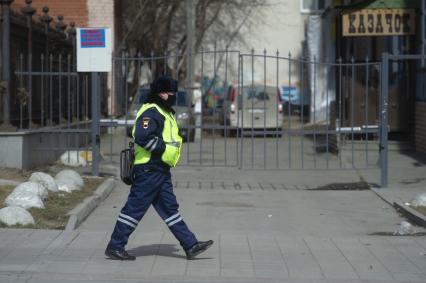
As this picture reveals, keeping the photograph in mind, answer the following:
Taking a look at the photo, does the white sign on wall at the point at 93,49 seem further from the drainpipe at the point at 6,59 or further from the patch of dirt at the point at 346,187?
the patch of dirt at the point at 346,187

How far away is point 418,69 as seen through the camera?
20.7 metres

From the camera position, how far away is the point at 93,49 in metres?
15.2

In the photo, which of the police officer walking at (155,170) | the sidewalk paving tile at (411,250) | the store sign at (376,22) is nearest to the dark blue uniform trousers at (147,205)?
the police officer walking at (155,170)

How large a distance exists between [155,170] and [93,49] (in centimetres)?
714

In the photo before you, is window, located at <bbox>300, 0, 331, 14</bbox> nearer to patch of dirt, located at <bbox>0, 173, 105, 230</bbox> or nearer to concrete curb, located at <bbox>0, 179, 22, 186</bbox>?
patch of dirt, located at <bbox>0, 173, 105, 230</bbox>

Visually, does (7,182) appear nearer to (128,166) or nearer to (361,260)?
(128,166)

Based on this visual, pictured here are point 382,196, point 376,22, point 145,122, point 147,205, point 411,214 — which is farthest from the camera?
point 376,22

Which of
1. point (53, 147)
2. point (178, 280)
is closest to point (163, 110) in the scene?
point (178, 280)

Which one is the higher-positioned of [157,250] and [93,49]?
[93,49]

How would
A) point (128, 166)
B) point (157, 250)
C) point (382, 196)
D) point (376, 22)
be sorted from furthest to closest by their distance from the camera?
point (376, 22), point (382, 196), point (157, 250), point (128, 166)

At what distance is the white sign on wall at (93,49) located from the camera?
1512cm

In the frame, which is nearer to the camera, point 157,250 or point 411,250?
point 157,250

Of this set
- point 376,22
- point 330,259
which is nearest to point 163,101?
point 330,259

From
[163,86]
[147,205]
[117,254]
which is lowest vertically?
[117,254]
